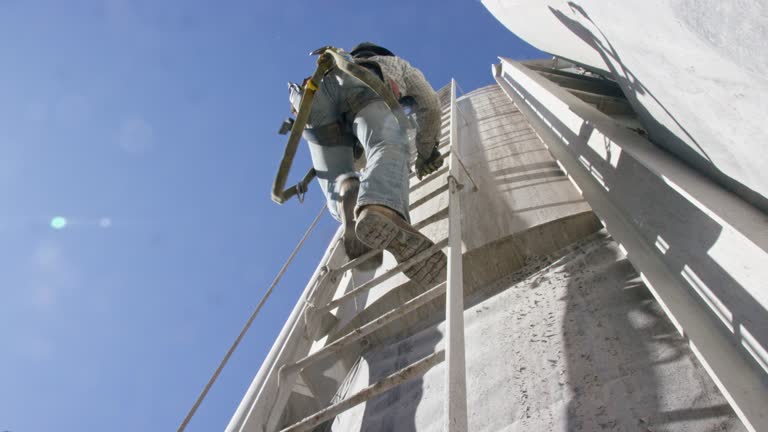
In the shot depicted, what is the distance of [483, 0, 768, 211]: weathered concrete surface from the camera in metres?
0.95

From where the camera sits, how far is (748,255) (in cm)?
126

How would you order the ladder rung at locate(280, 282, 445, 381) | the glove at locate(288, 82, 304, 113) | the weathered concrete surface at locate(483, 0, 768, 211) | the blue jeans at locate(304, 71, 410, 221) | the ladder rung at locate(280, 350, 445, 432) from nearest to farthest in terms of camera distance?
the weathered concrete surface at locate(483, 0, 768, 211)
the ladder rung at locate(280, 350, 445, 432)
the ladder rung at locate(280, 282, 445, 381)
the blue jeans at locate(304, 71, 410, 221)
the glove at locate(288, 82, 304, 113)

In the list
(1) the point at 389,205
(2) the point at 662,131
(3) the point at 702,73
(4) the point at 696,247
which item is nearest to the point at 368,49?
(1) the point at 389,205

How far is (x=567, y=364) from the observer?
1771 mm

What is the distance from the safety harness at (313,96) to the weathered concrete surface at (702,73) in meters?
0.96

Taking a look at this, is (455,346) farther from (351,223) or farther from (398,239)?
(351,223)

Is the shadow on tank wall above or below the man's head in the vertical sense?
below

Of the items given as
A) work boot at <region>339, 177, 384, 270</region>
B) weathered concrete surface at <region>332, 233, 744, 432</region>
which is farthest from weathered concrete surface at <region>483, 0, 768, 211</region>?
work boot at <region>339, 177, 384, 270</region>

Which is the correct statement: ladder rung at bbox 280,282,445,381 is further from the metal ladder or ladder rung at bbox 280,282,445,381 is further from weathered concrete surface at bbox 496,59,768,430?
weathered concrete surface at bbox 496,59,768,430

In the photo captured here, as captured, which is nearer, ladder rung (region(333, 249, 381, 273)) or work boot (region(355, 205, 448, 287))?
work boot (region(355, 205, 448, 287))

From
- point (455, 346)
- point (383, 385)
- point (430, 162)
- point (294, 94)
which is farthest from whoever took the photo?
point (430, 162)

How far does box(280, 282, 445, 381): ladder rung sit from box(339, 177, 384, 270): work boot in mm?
548

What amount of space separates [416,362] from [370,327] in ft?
1.26

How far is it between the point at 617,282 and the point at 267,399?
132 cm
